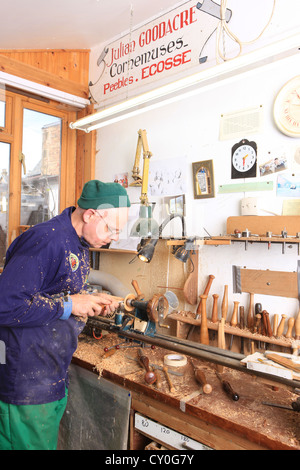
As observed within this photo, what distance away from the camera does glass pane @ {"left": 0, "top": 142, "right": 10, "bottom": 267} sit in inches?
128

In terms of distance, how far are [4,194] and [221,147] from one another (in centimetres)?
213

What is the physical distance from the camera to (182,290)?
271cm

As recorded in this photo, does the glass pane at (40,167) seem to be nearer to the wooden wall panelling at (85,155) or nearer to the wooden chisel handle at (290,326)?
the wooden wall panelling at (85,155)

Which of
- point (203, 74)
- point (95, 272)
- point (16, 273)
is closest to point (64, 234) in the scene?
point (16, 273)

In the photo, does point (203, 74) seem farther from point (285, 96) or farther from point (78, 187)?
point (78, 187)

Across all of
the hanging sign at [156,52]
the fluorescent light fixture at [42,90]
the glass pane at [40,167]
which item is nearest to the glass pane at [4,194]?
the glass pane at [40,167]

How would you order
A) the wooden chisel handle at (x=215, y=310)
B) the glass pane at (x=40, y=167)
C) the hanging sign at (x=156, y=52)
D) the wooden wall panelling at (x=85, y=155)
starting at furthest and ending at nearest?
the wooden wall panelling at (x=85, y=155), the glass pane at (x=40, y=167), the hanging sign at (x=156, y=52), the wooden chisel handle at (x=215, y=310)

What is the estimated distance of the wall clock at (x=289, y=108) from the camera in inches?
83.0

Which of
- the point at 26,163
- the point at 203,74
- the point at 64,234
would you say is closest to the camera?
the point at 64,234

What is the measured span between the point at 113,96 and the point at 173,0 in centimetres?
100

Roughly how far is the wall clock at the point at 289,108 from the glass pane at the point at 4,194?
97.5 inches

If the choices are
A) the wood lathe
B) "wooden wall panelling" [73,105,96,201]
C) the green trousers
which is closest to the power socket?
the wood lathe

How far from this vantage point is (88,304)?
5.12 feet

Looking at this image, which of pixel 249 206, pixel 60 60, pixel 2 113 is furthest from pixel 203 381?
pixel 60 60
